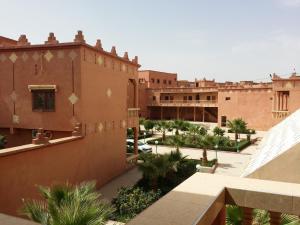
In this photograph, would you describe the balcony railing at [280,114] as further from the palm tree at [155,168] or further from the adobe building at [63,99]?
the adobe building at [63,99]

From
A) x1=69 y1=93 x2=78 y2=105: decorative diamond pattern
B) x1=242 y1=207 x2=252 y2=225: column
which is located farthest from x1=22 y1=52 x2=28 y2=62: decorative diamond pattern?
x1=242 y1=207 x2=252 y2=225: column

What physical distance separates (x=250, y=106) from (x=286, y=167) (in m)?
40.0

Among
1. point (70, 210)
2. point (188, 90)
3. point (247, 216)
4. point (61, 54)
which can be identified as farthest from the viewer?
point (188, 90)

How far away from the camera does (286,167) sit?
165 inches

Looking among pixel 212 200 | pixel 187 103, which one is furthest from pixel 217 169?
pixel 187 103

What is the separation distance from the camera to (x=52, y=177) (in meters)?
11.4

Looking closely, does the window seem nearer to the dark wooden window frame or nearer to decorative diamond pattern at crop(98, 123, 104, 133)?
the dark wooden window frame

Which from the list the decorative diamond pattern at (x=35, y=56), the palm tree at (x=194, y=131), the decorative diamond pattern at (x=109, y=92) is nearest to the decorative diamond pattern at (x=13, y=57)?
the decorative diamond pattern at (x=35, y=56)

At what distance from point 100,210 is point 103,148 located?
1231 centimetres

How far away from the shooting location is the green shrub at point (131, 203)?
39.0 ft

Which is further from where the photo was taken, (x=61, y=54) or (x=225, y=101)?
(x=225, y=101)

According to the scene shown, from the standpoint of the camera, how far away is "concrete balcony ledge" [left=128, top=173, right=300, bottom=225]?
258 centimetres

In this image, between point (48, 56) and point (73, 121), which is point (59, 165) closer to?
point (73, 121)

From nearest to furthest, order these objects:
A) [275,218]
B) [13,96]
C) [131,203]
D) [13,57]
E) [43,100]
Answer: [275,218], [131,203], [43,100], [13,57], [13,96]
